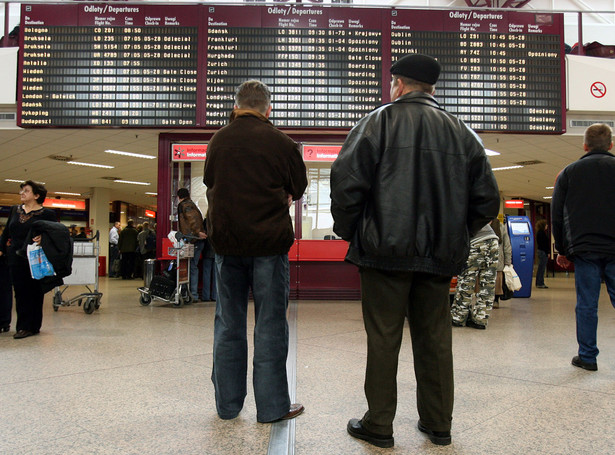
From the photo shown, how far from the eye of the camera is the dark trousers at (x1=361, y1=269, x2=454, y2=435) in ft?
6.73

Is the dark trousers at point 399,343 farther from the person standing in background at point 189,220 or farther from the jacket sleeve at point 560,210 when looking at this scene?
the person standing in background at point 189,220

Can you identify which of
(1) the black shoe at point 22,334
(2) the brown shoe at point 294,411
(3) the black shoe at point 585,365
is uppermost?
(2) the brown shoe at point 294,411

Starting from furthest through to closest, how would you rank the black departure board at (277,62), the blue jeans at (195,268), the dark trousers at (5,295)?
1. the blue jeans at (195,268)
2. the black departure board at (277,62)
3. the dark trousers at (5,295)

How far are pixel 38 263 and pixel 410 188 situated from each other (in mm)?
3823

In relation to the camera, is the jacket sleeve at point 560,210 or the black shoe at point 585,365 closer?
the black shoe at point 585,365

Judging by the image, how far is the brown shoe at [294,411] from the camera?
2357 mm

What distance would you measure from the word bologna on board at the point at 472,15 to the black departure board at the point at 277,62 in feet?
0.05

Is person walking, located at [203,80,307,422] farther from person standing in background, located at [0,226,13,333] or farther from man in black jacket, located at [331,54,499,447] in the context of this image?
person standing in background, located at [0,226,13,333]

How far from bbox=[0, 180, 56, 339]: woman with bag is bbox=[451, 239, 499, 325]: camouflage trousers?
164 inches

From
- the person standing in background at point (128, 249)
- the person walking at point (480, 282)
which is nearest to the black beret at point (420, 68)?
the person walking at point (480, 282)

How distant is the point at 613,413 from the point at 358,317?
11.7ft

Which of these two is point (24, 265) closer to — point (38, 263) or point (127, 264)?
point (38, 263)

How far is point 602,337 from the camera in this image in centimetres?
468

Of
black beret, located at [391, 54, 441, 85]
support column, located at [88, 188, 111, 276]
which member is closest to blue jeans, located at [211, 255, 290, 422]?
black beret, located at [391, 54, 441, 85]
